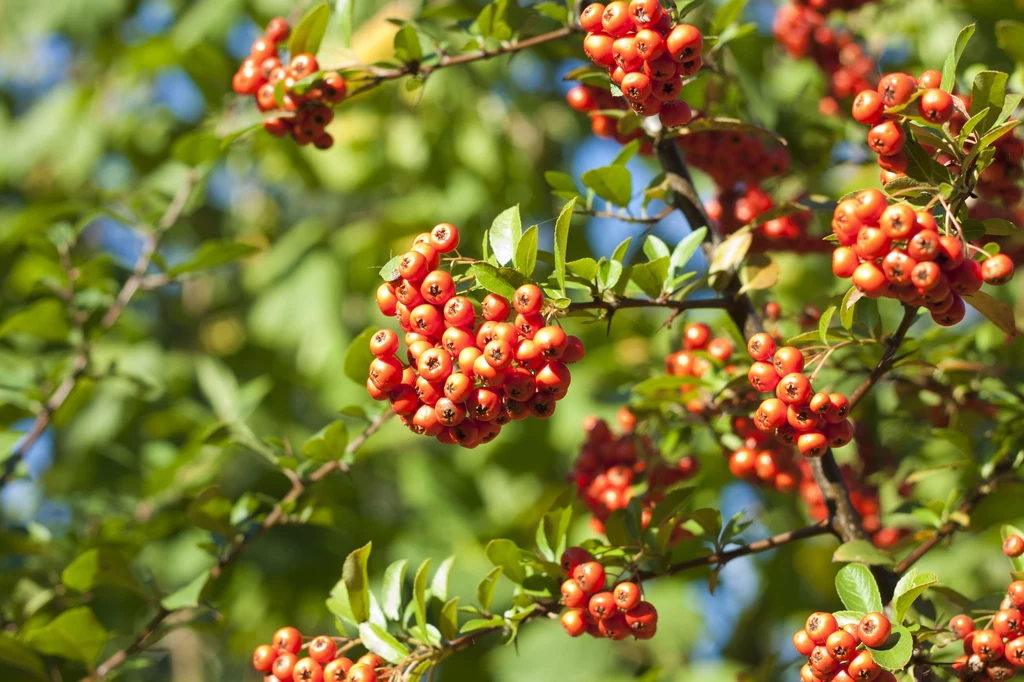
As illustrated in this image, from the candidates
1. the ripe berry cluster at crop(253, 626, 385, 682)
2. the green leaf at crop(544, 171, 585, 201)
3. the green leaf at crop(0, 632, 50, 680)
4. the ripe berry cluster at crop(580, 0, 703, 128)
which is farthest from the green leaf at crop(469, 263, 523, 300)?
the green leaf at crop(0, 632, 50, 680)

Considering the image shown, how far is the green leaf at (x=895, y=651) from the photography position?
1.29m

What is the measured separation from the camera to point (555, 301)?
1.44 m

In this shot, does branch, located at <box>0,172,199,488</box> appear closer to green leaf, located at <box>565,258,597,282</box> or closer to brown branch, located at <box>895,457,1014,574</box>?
green leaf, located at <box>565,258,597,282</box>

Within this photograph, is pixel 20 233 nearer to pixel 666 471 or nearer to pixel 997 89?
pixel 666 471

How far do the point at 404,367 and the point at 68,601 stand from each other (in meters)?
1.39

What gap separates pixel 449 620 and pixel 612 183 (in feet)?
2.98

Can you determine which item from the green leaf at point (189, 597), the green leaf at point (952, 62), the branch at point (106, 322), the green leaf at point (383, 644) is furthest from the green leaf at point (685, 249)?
the branch at point (106, 322)

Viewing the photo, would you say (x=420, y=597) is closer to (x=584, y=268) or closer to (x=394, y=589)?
(x=394, y=589)

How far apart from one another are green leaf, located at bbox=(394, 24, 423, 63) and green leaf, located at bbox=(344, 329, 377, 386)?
2.12ft

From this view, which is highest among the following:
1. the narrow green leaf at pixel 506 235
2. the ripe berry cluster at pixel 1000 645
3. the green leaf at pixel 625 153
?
the narrow green leaf at pixel 506 235

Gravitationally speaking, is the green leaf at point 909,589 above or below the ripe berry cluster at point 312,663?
above

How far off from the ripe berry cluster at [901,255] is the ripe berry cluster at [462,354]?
1.39 feet

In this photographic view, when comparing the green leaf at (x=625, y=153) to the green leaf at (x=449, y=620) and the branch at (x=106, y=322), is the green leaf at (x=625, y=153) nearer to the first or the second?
the green leaf at (x=449, y=620)

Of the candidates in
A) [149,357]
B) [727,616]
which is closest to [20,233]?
[149,357]
